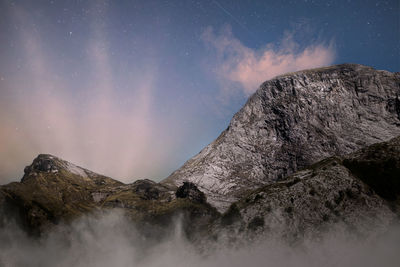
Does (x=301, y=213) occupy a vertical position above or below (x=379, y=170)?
below

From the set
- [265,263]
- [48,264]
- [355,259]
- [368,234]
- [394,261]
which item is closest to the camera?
[394,261]

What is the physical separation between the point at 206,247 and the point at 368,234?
86746mm

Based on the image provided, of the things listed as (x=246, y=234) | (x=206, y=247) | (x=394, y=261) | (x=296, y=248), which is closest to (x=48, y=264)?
(x=206, y=247)

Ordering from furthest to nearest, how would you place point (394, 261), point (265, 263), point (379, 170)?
point (379, 170), point (265, 263), point (394, 261)

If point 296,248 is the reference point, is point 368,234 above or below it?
above

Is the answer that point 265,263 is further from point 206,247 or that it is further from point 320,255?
point 206,247

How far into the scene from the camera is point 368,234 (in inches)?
4230

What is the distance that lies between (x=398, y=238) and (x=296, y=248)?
129 feet

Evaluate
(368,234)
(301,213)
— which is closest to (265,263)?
(301,213)

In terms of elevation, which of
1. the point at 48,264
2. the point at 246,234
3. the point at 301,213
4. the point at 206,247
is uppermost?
the point at 301,213

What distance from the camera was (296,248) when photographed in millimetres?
117375

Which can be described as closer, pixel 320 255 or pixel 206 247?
pixel 320 255

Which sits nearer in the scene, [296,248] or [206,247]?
[296,248]

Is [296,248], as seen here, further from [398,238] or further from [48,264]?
[48,264]
